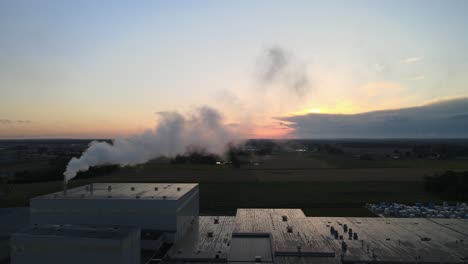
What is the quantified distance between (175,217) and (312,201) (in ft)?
75.3

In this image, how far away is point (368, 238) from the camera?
75.2ft

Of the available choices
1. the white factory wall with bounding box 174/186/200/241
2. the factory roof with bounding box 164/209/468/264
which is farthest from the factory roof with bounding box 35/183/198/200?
the factory roof with bounding box 164/209/468/264

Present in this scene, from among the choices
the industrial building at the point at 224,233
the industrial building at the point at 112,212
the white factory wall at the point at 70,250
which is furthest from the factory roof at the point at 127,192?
the white factory wall at the point at 70,250

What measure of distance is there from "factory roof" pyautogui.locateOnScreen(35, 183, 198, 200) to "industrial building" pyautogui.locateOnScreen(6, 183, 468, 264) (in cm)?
6

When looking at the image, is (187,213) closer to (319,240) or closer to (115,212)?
(115,212)

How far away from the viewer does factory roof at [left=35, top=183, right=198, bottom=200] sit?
76.1 feet

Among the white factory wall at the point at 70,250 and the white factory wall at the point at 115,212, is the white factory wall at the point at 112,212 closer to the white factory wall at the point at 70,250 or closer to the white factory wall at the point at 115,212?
the white factory wall at the point at 115,212

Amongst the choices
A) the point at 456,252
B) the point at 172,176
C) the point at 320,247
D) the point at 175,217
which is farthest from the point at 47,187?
the point at 456,252

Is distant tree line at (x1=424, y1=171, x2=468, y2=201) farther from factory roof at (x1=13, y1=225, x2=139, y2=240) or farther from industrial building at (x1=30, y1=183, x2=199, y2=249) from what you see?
factory roof at (x1=13, y1=225, x2=139, y2=240)

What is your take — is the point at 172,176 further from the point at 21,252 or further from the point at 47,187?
the point at 21,252

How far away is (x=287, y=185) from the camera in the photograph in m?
52.5

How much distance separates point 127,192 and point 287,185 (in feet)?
103

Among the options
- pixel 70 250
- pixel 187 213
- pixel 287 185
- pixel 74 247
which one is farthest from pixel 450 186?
pixel 70 250

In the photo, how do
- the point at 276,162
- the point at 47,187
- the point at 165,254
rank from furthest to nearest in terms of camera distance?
the point at 276,162, the point at 47,187, the point at 165,254
